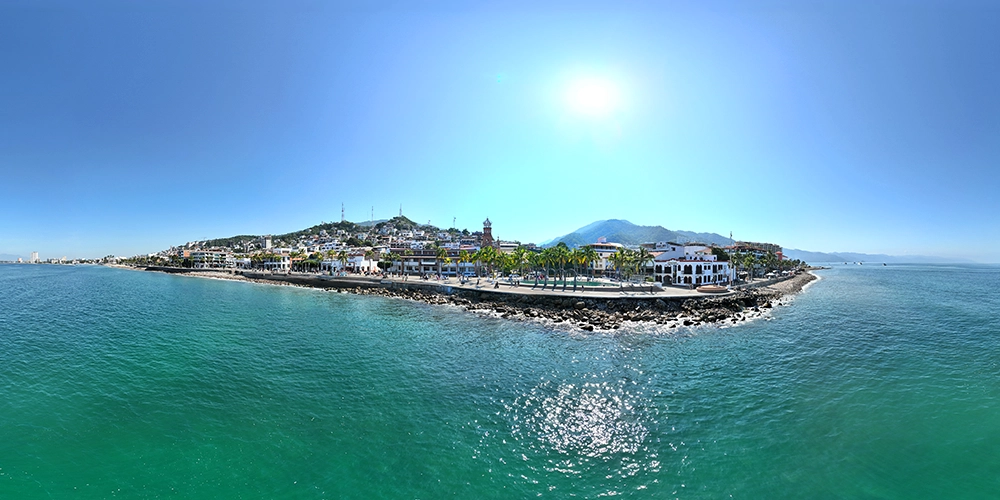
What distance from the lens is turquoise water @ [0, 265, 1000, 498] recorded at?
12992 millimetres

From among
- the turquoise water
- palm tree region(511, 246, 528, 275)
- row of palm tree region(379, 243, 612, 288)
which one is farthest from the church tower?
the turquoise water

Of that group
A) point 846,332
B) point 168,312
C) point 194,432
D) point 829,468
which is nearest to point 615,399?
point 829,468

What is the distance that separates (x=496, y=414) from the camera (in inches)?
708

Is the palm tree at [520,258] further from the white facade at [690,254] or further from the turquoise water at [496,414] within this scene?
the turquoise water at [496,414]

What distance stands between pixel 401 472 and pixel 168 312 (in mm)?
48703

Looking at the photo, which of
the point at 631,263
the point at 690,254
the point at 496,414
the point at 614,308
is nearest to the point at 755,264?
the point at 690,254

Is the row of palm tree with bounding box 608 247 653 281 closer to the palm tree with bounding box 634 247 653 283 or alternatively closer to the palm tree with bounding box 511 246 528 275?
the palm tree with bounding box 634 247 653 283

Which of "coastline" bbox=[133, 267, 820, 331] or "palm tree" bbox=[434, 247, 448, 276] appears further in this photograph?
"palm tree" bbox=[434, 247, 448, 276]

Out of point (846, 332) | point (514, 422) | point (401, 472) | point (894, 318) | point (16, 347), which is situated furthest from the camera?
point (894, 318)

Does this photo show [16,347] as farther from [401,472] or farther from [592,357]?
[592,357]

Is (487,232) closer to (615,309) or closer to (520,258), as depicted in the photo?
(520,258)

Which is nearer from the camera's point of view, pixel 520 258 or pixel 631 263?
pixel 631 263

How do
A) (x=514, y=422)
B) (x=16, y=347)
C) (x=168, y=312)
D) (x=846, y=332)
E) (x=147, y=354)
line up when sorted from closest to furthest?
(x=514, y=422) → (x=147, y=354) → (x=16, y=347) → (x=846, y=332) → (x=168, y=312)

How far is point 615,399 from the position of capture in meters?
20.0
